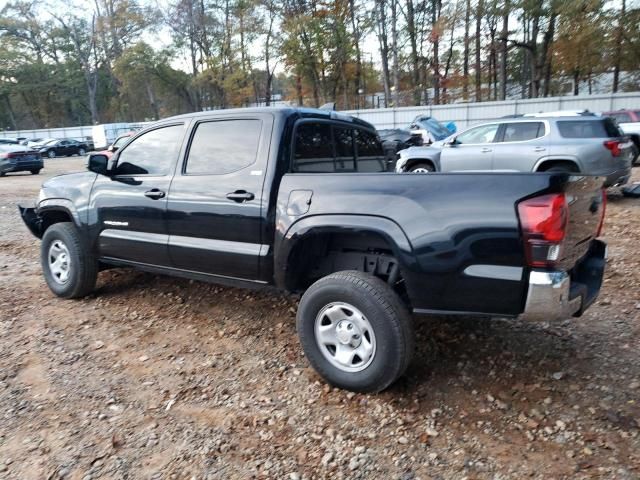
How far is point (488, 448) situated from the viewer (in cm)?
262

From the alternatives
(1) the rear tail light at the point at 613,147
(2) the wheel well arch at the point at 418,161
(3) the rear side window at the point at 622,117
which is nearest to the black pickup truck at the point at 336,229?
(1) the rear tail light at the point at 613,147

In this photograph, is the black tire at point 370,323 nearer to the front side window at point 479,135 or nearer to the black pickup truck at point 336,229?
the black pickup truck at point 336,229

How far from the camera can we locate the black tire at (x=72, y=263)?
4.73 meters

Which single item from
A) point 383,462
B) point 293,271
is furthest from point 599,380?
point 293,271

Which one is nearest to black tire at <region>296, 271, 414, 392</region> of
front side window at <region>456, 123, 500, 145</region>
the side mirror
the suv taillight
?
the suv taillight

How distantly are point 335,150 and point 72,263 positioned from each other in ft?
9.05

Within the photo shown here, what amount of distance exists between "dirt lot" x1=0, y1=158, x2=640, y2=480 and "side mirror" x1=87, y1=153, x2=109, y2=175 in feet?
4.32

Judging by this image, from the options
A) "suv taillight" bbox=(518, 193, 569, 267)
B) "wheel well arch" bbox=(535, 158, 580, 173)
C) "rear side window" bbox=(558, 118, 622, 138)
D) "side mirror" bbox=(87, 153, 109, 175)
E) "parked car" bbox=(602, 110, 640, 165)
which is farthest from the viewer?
"parked car" bbox=(602, 110, 640, 165)

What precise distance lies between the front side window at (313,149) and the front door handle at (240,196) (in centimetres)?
38

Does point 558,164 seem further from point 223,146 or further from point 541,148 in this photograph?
point 223,146

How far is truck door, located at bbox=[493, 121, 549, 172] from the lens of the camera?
9.14 m

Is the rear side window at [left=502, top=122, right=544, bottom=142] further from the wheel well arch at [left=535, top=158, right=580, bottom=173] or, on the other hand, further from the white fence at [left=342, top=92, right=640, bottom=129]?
the white fence at [left=342, top=92, right=640, bottom=129]

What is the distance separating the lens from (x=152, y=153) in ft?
14.2

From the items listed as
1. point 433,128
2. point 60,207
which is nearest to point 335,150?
point 60,207
